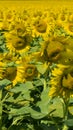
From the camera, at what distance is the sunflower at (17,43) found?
4738 millimetres

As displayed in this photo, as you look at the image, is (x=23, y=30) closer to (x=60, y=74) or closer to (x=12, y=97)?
(x=12, y=97)

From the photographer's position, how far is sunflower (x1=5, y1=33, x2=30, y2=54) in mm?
4738

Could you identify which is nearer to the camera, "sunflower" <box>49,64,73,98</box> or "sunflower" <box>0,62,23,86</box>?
"sunflower" <box>49,64,73,98</box>

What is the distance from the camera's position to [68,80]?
2707 mm

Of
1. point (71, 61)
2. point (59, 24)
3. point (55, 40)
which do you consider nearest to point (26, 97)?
point (55, 40)

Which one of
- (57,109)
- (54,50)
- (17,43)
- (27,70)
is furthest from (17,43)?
A: (57,109)

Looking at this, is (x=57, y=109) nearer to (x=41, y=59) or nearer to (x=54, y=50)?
(x=54, y=50)

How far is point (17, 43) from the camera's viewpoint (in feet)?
15.8

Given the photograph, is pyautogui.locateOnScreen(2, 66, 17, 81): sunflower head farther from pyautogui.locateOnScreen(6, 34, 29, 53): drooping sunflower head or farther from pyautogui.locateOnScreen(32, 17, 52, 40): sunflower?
pyautogui.locateOnScreen(32, 17, 52, 40): sunflower

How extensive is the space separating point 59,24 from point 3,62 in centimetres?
649

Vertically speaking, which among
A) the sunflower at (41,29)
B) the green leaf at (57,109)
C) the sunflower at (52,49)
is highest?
the sunflower at (52,49)

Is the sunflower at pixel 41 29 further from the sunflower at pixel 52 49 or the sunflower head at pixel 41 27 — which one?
the sunflower at pixel 52 49

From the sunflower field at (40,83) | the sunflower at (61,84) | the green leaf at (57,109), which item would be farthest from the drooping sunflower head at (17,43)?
the sunflower at (61,84)

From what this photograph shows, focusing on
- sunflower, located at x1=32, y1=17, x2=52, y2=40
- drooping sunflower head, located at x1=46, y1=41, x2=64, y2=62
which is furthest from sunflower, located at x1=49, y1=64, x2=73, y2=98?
sunflower, located at x1=32, y1=17, x2=52, y2=40
